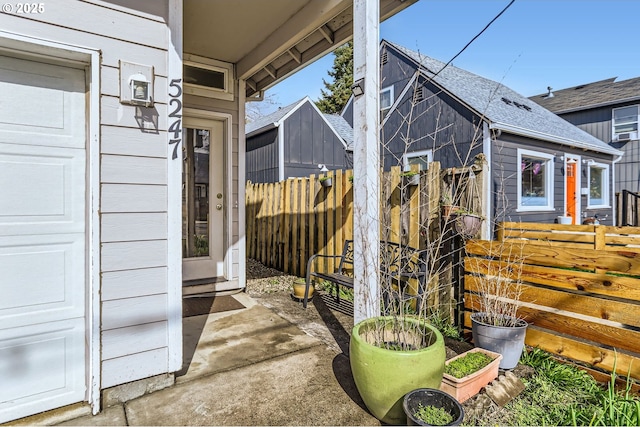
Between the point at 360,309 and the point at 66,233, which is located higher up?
the point at 66,233

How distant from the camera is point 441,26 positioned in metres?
4.15

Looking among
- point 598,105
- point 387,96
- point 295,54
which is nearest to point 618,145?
point 598,105

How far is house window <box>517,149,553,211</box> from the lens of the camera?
767 centimetres

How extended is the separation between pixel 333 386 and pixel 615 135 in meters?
14.4

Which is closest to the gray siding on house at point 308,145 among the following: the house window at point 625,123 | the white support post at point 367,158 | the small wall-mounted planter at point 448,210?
the small wall-mounted planter at point 448,210

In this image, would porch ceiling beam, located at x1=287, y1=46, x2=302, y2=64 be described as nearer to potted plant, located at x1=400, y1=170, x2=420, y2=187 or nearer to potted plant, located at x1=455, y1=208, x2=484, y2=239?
potted plant, located at x1=400, y1=170, x2=420, y2=187

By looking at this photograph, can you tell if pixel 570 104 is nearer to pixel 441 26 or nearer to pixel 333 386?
pixel 441 26

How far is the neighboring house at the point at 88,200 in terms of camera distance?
1750mm

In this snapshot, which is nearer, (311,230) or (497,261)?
(497,261)

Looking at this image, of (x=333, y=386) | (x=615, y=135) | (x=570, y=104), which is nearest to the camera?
(x=333, y=386)

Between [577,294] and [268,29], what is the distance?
11.0ft

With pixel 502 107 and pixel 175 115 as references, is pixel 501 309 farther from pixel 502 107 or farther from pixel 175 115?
pixel 502 107

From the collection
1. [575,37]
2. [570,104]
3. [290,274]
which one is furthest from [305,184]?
[570,104]

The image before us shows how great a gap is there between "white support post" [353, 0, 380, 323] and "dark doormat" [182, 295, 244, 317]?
178cm
